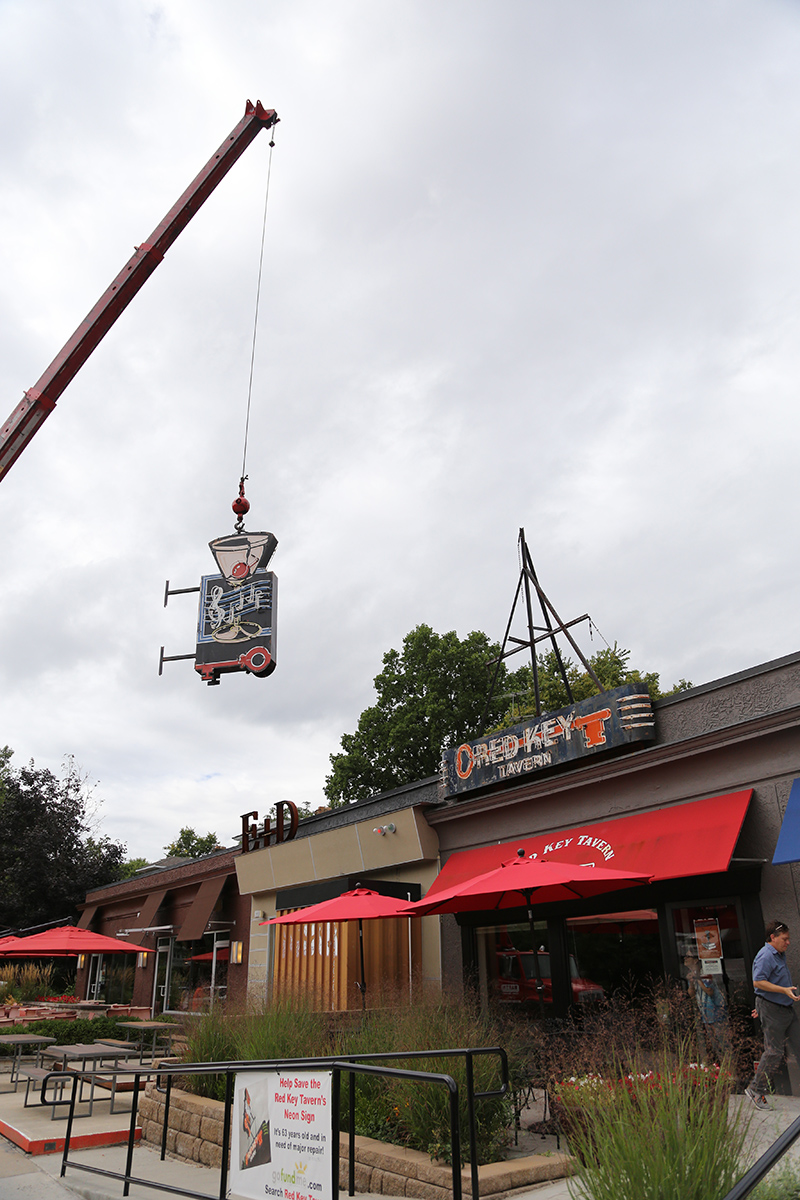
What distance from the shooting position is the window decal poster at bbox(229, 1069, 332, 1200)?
521 cm

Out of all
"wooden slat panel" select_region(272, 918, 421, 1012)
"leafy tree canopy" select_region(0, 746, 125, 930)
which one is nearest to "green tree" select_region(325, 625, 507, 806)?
"leafy tree canopy" select_region(0, 746, 125, 930)

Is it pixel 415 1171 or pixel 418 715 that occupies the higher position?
pixel 418 715

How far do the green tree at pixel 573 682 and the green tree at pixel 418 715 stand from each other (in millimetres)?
1790

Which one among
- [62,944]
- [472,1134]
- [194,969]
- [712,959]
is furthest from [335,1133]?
[194,969]

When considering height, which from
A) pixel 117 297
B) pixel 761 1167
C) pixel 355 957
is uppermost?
pixel 117 297

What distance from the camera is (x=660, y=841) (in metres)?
11.2

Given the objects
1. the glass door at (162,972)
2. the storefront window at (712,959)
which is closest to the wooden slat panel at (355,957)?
the storefront window at (712,959)

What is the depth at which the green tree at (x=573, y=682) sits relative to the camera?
35594 millimetres

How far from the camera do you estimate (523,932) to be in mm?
13273

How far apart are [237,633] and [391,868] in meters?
5.65

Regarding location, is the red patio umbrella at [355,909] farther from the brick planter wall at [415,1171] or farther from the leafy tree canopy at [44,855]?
the leafy tree canopy at [44,855]

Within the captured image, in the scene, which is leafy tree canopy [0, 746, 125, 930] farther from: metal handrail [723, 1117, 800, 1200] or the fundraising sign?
metal handrail [723, 1117, 800, 1200]

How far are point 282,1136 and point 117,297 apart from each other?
1321 cm

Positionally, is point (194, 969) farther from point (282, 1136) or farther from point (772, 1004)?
point (282, 1136)
